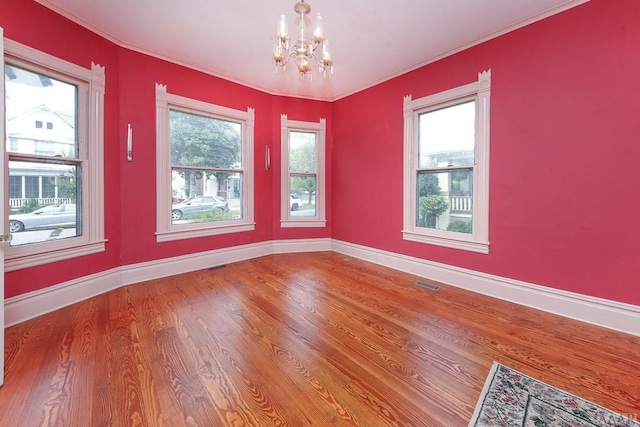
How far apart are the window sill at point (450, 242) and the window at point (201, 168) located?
8.30 ft

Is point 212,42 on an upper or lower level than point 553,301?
upper

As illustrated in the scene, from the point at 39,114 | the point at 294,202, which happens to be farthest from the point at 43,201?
the point at 294,202

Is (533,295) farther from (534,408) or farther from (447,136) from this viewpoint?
(447,136)

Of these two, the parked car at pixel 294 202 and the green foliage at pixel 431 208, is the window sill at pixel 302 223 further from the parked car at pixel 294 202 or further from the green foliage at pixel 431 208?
the green foliage at pixel 431 208

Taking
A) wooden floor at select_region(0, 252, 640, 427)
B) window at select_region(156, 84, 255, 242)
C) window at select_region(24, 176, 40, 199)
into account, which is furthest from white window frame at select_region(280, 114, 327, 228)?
window at select_region(24, 176, 40, 199)

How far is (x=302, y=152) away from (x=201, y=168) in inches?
70.3

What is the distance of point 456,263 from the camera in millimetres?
3314

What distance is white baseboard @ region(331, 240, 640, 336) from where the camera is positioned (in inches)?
88.7

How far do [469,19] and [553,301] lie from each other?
2.87 meters

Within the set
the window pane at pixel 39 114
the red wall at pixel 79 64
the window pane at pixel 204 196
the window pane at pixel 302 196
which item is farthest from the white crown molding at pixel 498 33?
the window pane at pixel 39 114

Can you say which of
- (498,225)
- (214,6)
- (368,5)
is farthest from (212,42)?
(498,225)

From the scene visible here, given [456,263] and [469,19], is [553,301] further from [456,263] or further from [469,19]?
[469,19]

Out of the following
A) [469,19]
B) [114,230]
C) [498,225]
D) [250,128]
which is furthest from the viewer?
[250,128]

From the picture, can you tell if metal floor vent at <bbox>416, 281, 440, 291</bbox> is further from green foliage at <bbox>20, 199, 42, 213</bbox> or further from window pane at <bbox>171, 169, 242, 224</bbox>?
green foliage at <bbox>20, 199, 42, 213</bbox>
